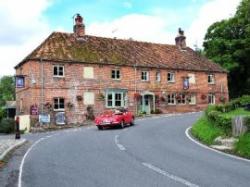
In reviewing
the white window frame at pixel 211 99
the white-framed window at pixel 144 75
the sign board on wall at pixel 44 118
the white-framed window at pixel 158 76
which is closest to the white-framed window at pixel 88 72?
the white-framed window at pixel 144 75

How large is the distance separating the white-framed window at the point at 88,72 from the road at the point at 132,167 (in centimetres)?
2534

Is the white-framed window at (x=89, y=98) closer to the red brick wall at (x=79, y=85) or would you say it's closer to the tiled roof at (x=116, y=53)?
the red brick wall at (x=79, y=85)

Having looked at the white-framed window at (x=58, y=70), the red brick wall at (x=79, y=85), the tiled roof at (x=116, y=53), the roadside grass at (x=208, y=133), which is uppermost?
the tiled roof at (x=116, y=53)

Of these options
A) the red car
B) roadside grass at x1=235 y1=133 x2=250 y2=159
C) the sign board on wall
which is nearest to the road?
roadside grass at x1=235 y1=133 x2=250 y2=159

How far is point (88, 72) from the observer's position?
4491 centimetres

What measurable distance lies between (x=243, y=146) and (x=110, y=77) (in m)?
30.3

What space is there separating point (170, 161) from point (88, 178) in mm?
3648

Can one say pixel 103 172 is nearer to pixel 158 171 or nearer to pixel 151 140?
pixel 158 171

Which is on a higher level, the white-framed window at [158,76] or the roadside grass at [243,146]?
the white-framed window at [158,76]

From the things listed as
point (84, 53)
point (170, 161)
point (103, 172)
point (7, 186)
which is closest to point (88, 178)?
point (103, 172)

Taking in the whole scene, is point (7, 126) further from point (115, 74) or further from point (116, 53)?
point (116, 53)

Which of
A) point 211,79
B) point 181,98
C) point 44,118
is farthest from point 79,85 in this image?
point 211,79

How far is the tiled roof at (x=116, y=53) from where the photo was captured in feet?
145

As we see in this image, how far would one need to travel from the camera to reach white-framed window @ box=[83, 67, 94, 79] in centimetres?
4469
